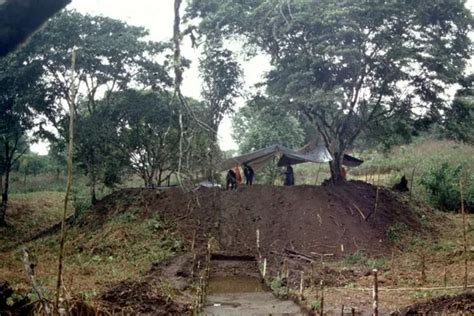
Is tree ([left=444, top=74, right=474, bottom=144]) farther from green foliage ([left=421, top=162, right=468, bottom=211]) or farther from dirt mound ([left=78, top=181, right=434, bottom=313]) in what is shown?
green foliage ([left=421, top=162, right=468, bottom=211])

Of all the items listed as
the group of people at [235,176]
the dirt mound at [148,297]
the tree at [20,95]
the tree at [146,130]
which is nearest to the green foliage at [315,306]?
the dirt mound at [148,297]

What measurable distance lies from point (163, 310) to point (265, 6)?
11118 mm

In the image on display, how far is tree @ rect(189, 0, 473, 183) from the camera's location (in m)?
16.4

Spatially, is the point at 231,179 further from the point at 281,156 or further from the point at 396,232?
the point at 396,232

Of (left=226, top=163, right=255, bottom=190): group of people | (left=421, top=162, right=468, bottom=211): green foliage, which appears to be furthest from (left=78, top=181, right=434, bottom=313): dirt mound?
(left=421, top=162, right=468, bottom=211): green foliage

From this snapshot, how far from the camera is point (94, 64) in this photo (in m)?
17.8

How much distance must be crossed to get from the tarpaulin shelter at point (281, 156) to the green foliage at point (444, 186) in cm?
684

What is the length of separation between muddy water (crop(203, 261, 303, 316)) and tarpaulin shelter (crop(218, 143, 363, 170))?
192 inches

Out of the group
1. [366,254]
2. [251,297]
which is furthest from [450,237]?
[251,297]

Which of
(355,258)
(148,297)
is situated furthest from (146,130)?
(148,297)

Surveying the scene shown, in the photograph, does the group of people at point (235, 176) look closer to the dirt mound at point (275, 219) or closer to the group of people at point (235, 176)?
the group of people at point (235, 176)

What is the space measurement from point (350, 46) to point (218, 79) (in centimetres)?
654

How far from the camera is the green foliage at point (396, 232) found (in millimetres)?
16848

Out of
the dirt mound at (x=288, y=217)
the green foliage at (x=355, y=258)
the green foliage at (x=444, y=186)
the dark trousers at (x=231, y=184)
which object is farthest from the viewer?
the green foliage at (x=444, y=186)
